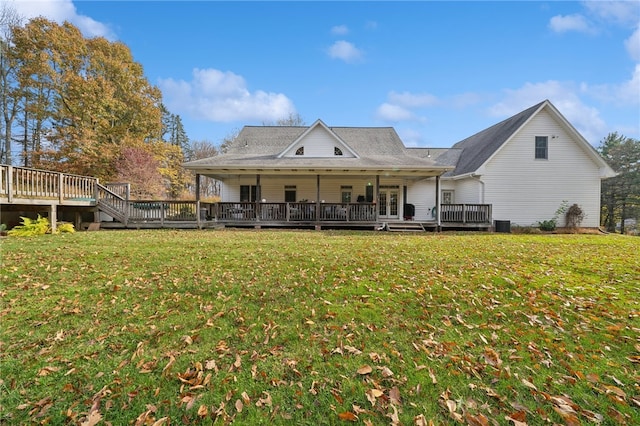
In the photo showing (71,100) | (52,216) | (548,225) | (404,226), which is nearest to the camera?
(52,216)

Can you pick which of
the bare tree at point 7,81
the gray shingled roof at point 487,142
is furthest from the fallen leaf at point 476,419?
the bare tree at point 7,81

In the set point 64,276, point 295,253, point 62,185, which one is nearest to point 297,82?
point 62,185

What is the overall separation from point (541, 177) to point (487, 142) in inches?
154

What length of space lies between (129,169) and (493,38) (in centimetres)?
2663

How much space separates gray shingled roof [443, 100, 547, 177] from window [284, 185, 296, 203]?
10757 millimetres

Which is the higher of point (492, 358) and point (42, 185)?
point (42, 185)

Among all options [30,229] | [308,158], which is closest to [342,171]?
[308,158]

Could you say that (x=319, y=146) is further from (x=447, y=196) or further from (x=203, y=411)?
(x=203, y=411)

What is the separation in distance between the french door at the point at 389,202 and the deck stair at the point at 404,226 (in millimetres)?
3128

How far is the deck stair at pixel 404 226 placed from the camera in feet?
50.2

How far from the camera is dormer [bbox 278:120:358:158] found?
1686 cm

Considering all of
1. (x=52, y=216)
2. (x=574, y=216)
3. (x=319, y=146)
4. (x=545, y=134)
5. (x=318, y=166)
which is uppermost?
(x=545, y=134)

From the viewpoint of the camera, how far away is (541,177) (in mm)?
16766

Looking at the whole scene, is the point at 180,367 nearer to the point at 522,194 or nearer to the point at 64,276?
the point at 64,276
